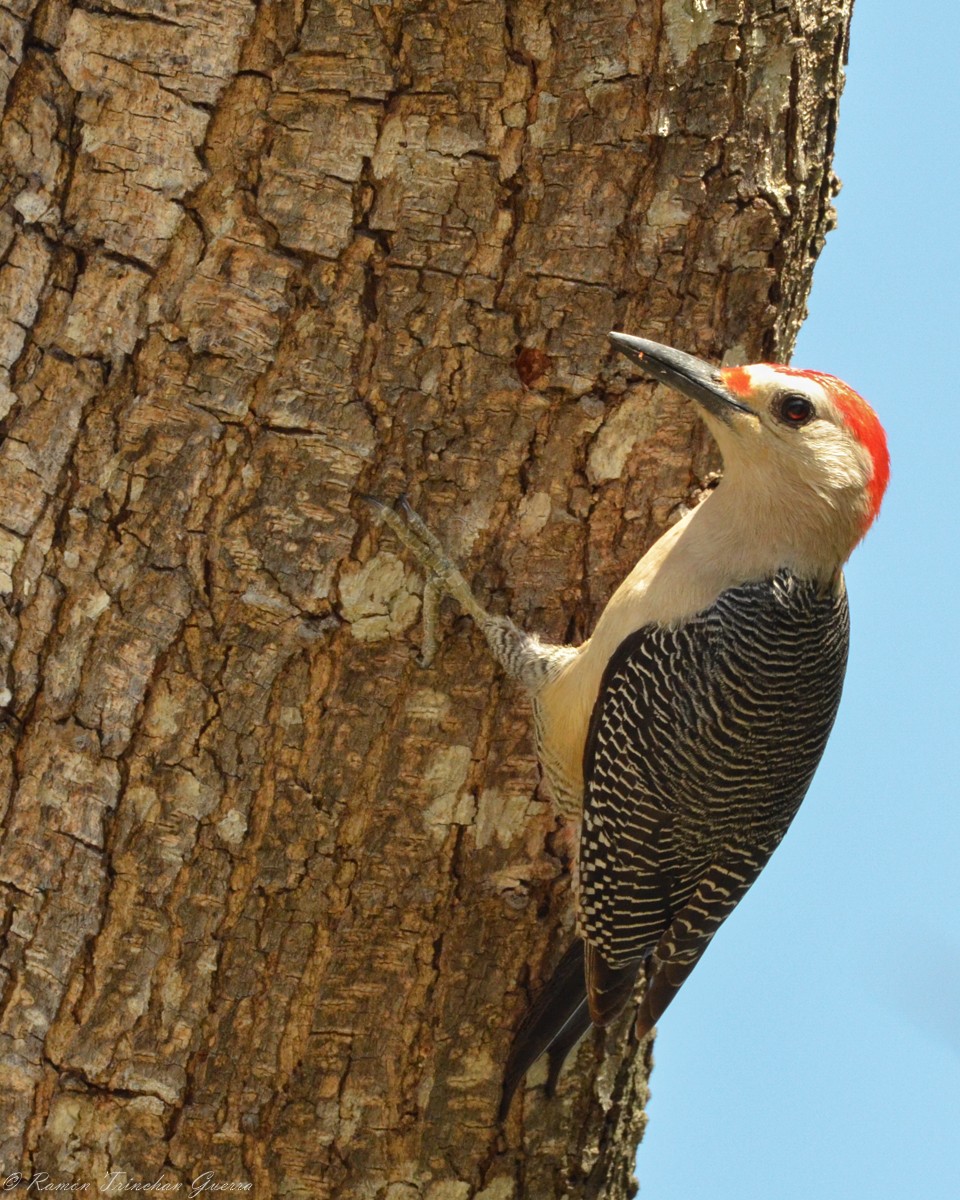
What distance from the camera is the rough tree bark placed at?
269 centimetres

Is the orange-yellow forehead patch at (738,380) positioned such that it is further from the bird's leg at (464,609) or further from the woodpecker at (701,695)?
the bird's leg at (464,609)

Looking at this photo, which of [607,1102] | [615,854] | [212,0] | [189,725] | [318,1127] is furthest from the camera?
[607,1102]

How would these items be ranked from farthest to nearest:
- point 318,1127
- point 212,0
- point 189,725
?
point 318,1127
point 189,725
point 212,0

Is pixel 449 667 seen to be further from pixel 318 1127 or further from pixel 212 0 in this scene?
pixel 212 0

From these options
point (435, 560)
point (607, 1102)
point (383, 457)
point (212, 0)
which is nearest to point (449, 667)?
point (435, 560)

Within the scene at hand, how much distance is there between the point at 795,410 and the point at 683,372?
0.44 m

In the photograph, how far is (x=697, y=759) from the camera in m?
3.26

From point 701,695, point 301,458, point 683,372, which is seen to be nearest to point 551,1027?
point 701,695

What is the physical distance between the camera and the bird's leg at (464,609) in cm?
289

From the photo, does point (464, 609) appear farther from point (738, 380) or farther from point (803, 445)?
point (803, 445)

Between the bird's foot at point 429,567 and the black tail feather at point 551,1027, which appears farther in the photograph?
the black tail feather at point 551,1027

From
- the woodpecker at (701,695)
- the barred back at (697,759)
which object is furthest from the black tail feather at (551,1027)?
the barred back at (697,759)

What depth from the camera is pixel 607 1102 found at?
343cm

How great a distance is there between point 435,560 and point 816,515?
1068 millimetres
